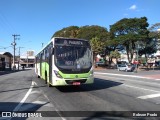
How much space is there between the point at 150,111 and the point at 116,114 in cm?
132

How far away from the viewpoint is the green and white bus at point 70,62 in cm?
1601

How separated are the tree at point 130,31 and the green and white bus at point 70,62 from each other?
5780 cm

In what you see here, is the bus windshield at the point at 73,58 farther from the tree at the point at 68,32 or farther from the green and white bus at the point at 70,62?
the tree at the point at 68,32

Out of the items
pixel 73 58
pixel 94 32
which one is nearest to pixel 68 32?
pixel 94 32

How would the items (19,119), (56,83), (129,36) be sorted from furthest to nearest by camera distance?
(129,36)
(56,83)
(19,119)

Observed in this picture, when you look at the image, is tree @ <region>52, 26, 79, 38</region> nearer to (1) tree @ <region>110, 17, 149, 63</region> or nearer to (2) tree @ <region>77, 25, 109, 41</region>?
(2) tree @ <region>77, 25, 109, 41</region>

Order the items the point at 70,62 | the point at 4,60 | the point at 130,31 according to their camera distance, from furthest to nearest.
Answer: the point at 4,60 → the point at 130,31 → the point at 70,62

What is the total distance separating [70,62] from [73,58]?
0.29 meters

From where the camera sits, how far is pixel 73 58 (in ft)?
53.5

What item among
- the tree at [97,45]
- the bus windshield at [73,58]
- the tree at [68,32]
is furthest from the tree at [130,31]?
the bus windshield at [73,58]

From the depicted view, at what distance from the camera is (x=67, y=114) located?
981 centimetres

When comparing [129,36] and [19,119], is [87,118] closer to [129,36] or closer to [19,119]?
[19,119]

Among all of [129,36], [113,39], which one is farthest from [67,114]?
[113,39]

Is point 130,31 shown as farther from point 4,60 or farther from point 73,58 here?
point 73,58
